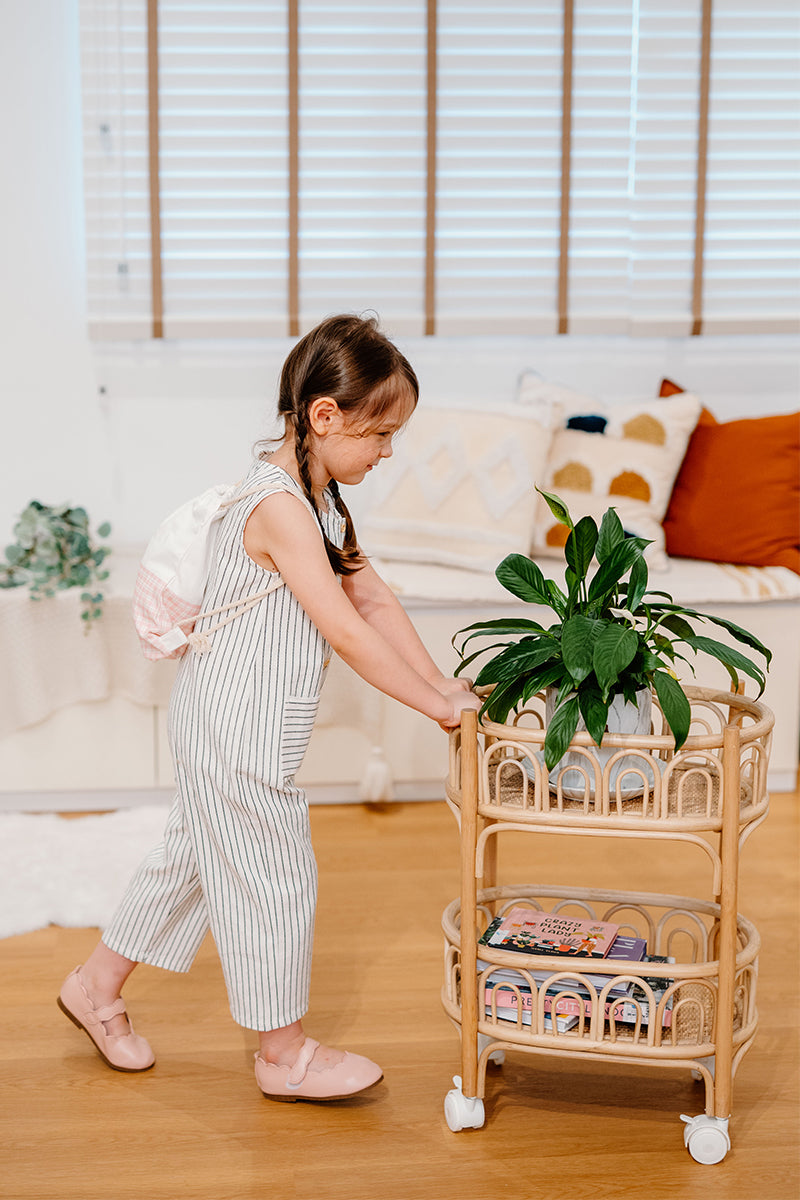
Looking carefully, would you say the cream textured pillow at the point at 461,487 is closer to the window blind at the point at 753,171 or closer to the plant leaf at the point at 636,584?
the window blind at the point at 753,171

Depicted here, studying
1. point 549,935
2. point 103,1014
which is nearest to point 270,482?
point 549,935

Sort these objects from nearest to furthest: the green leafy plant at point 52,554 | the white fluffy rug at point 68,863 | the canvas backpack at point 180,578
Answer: the canvas backpack at point 180,578, the white fluffy rug at point 68,863, the green leafy plant at point 52,554

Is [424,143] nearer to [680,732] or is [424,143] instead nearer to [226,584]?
[226,584]

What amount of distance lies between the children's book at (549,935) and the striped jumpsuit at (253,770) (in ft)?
0.87

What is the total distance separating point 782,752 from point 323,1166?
1758 mm

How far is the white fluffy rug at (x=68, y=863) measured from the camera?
221 centimetres

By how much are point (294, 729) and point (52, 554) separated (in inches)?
54.1

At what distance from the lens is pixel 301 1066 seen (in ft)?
5.42

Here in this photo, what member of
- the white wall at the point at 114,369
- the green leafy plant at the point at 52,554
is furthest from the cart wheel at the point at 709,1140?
the white wall at the point at 114,369

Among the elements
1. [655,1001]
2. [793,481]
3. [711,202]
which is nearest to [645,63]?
[711,202]

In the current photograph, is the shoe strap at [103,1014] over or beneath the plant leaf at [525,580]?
beneath

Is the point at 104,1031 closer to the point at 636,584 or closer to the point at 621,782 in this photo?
the point at 621,782

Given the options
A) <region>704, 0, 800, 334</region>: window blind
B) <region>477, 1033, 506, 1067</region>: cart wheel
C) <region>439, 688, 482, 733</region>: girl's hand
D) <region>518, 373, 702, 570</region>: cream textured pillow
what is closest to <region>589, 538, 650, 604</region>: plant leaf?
<region>439, 688, 482, 733</region>: girl's hand

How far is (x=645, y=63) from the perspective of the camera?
323 centimetres
